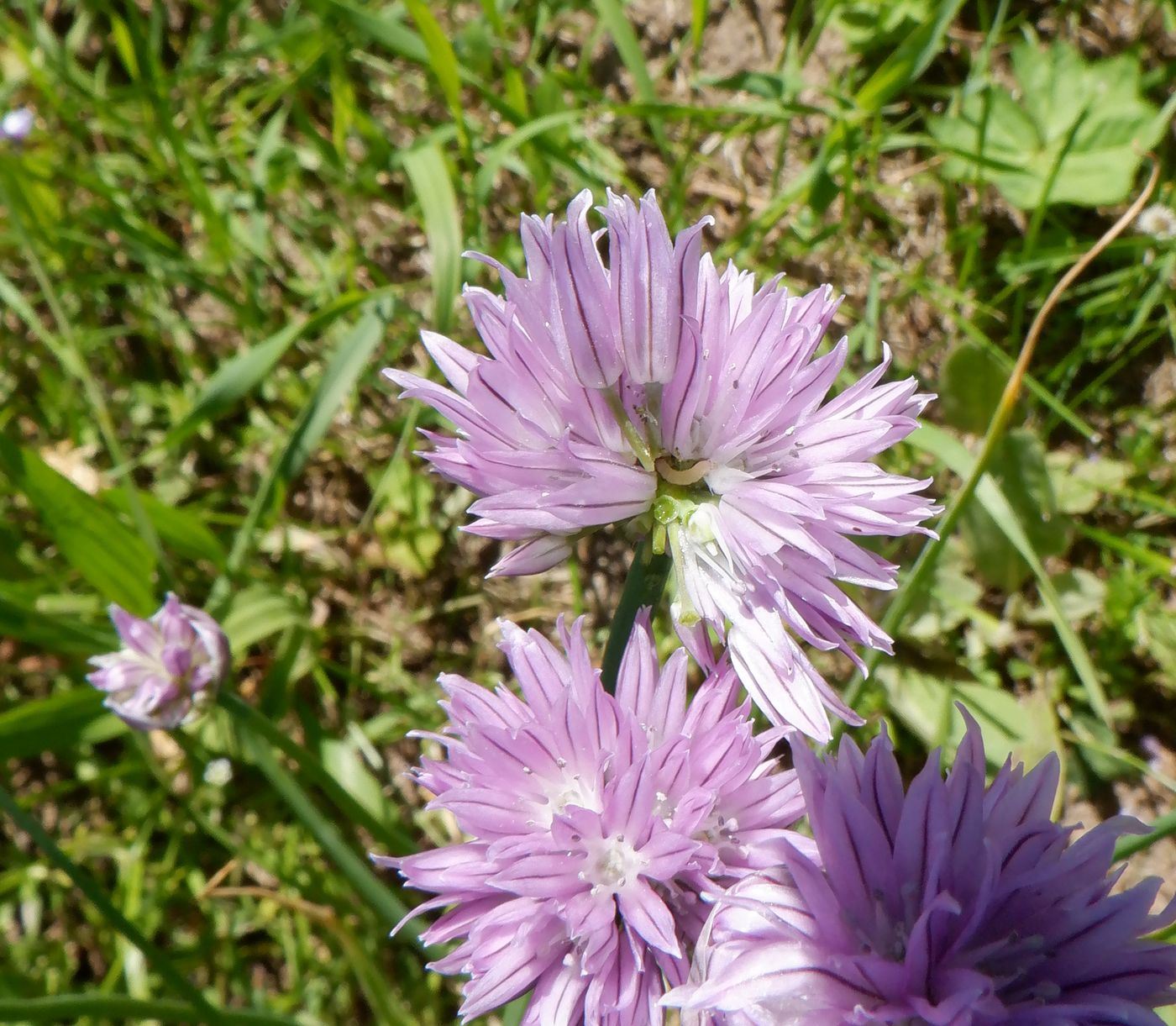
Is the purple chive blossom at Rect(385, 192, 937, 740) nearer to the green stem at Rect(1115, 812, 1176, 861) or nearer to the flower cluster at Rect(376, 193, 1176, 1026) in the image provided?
the flower cluster at Rect(376, 193, 1176, 1026)

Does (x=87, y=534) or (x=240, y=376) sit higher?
(x=240, y=376)

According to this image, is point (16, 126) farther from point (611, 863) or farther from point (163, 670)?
point (611, 863)

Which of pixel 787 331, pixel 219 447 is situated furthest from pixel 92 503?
pixel 787 331

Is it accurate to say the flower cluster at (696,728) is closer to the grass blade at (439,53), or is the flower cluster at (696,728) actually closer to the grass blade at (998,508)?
the grass blade at (998,508)

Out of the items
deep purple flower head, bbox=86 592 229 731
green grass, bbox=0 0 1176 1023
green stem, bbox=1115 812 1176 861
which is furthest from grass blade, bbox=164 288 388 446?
green stem, bbox=1115 812 1176 861

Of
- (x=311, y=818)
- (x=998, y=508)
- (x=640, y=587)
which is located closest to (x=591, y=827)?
(x=640, y=587)

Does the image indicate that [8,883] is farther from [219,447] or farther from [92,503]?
[219,447]
